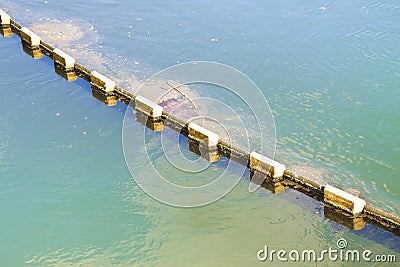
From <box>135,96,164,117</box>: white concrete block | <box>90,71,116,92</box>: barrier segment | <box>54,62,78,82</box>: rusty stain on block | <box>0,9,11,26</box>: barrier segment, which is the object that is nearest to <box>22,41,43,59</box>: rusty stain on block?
<box>54,62,78,82</box>: rusty stain on block

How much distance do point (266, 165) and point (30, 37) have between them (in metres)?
10.0

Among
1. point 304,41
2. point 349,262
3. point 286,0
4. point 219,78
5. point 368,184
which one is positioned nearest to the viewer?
point 349,262

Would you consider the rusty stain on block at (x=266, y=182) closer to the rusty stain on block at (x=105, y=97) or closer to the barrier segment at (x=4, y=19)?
the rusty stain on block at (x=105, y=97)

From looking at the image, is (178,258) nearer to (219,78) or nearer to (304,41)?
(219,78)

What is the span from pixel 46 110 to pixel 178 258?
257 inches

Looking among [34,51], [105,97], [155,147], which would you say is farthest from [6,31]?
[155,147]

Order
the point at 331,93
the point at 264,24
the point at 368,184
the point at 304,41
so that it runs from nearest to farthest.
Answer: the point at 368,184 < the point at 331,93 < the point at 304,41 < the point at 264,24

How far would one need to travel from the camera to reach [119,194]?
1153 centimetres

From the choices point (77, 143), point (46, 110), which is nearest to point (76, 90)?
point (46, 110)

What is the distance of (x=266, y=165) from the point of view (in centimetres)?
1146

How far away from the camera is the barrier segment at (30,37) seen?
1695cm

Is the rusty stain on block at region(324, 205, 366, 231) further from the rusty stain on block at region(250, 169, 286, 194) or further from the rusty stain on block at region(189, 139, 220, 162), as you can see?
the rusty stain on block at region(189, 139, 220, 162)

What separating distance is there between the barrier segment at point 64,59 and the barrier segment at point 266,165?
726cm

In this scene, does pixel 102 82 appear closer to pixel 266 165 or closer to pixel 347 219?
pixel 266 165
